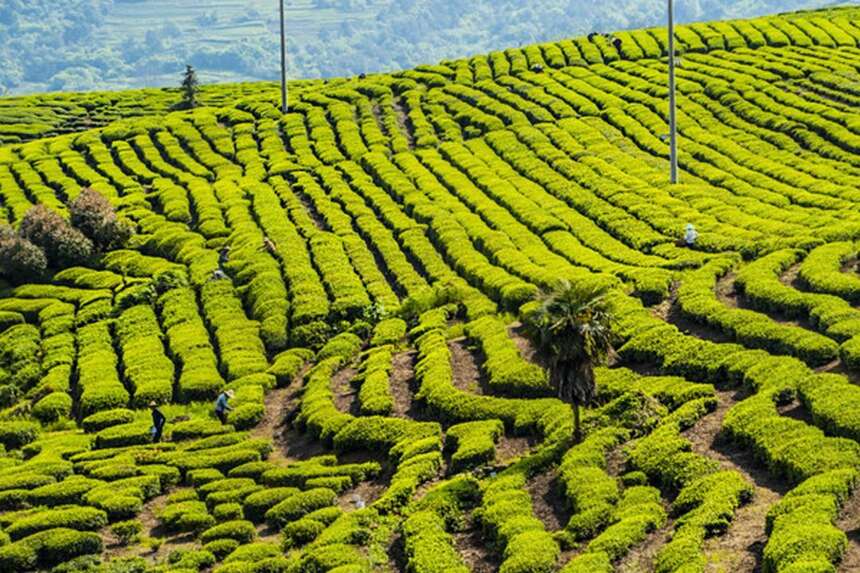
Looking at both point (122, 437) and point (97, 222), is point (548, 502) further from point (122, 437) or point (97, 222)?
point (97, 222)

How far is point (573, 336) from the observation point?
116 ft

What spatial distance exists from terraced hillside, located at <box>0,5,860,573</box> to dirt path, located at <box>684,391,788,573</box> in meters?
0.10

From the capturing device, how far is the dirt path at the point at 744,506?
2856 centimetres

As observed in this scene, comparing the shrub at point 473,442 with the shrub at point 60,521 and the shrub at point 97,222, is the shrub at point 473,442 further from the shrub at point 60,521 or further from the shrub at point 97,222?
the shrub at point 97,222

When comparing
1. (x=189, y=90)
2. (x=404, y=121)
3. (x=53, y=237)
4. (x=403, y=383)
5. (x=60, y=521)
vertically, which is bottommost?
(x=60, y=521)

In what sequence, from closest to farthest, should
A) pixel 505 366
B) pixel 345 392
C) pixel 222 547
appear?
pixel 222 547 → pixel 505 366 → pixel 345 392

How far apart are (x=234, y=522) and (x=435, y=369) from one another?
37.7 feet

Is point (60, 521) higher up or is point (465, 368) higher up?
point (465, 368)

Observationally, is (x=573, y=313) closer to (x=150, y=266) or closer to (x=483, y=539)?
(x=483, y=539)

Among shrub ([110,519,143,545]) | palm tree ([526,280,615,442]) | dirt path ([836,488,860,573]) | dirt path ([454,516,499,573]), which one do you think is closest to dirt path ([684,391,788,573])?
dirt path ([836,488,860,573])

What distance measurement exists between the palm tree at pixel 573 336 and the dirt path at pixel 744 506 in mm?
3679

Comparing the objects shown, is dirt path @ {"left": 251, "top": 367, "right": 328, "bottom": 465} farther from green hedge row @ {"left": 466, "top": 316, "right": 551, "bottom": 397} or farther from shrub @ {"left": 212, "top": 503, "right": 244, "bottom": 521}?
green hedge row @ {"left": 466, "top": 316, "right": 551, "bottom": 397}

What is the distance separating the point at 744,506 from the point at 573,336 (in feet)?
23.5

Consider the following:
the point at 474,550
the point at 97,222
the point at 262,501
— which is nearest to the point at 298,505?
the point at 262,501
